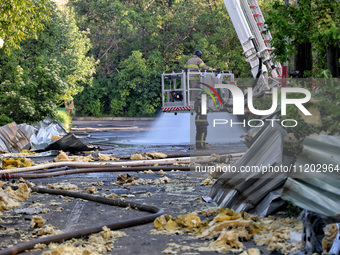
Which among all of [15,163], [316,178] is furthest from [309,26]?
[15,163]

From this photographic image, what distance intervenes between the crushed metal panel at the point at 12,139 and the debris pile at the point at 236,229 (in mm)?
10846

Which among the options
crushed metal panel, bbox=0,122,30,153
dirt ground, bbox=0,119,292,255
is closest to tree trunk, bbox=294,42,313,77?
dirt ground, bbox=0,119,292,255

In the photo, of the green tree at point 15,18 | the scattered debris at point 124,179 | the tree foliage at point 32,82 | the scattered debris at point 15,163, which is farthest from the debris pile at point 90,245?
the tree foliage at point 32,82

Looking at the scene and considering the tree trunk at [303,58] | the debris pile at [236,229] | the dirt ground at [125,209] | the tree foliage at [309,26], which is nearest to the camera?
the debris pile at [236,229]

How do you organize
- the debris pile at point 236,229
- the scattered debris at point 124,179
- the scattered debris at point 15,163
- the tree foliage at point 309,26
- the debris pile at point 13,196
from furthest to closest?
the scattered debris at point 15,163 → the scattered debris at point 124,179 → the debris pile at point 13,196 → the tree foliage at point 309,26 → the debris pile at point 236,229

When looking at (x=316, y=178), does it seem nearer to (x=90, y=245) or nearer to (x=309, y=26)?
(x=90, y=245)

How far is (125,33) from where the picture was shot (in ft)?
154

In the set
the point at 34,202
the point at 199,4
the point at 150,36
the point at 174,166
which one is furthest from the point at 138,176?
the point at 150,36

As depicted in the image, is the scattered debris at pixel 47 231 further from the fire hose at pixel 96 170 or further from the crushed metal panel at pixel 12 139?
the crushed metal panel at pixel 12 139

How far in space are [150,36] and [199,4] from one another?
6169 mm

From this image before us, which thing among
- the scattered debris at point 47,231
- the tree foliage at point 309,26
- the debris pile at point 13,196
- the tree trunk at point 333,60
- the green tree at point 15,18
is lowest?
the debris pile at point 13,196

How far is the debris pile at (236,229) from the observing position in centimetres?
537

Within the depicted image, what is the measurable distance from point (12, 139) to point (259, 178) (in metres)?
11.8

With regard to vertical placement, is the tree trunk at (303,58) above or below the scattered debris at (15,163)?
above
